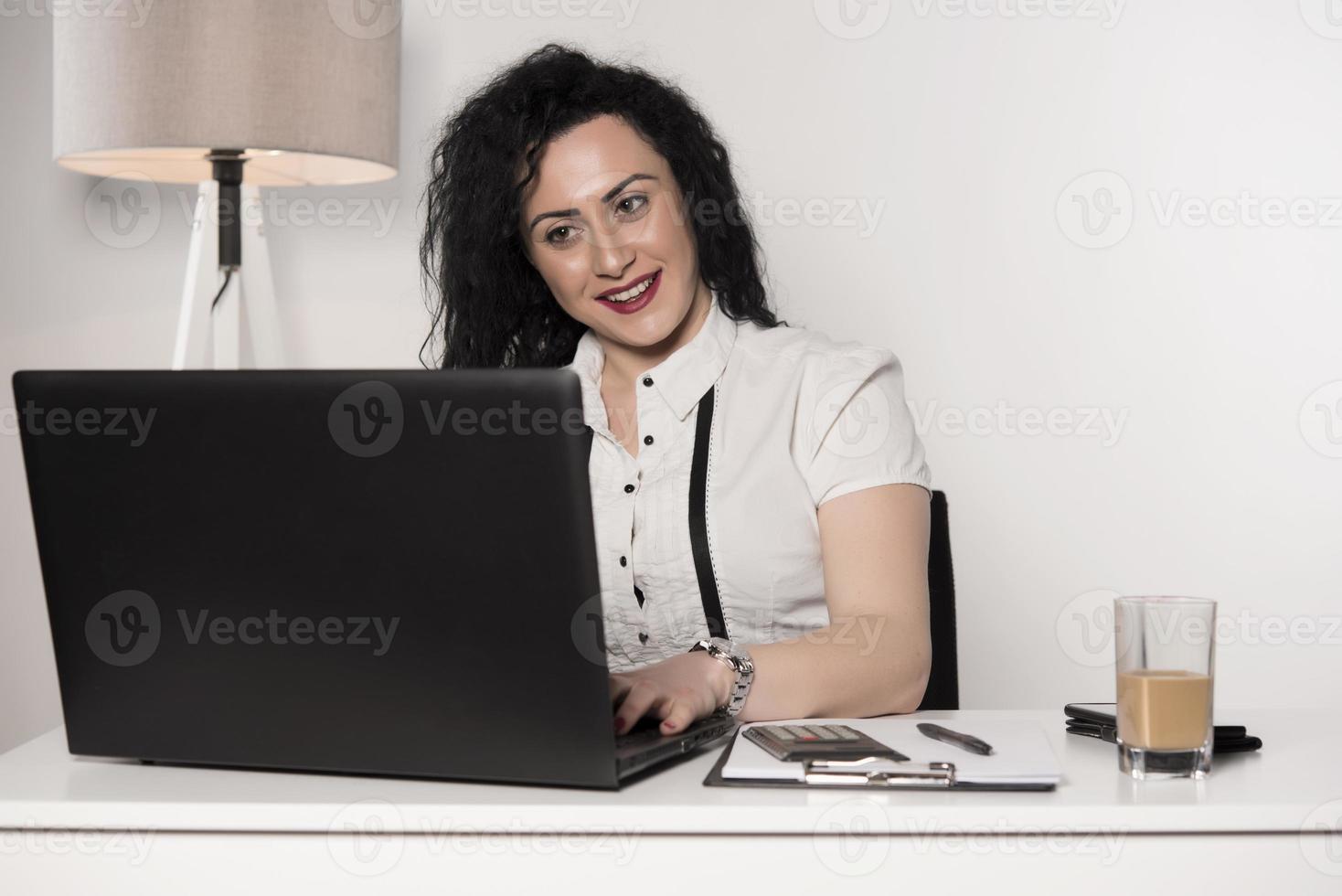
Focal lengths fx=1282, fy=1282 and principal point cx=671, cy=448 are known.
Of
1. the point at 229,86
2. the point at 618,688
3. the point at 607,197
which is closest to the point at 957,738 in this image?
the point at 618,688

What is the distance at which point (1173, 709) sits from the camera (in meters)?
0.84

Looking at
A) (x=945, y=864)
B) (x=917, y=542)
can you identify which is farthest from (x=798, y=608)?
(x=945, y=864)

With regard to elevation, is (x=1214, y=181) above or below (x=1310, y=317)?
above

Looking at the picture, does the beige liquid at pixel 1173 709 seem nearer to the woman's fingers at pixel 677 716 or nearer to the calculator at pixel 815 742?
the calculator at pixel 815 742

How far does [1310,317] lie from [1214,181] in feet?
1.00

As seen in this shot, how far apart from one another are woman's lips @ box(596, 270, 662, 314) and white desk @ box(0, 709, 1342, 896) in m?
0.86

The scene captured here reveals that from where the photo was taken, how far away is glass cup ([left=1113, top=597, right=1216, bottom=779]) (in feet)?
2.74

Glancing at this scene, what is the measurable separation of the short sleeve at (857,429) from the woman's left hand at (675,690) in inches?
14.9

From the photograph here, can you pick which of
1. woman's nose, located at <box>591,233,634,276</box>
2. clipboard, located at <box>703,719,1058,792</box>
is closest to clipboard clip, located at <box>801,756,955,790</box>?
clipboard, located at <box>703,719,1058,792</box>

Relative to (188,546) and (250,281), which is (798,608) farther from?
(250,281)

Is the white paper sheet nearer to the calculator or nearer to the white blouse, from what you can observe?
the calculator

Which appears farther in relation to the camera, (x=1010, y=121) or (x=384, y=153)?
(x=1010, y=121)

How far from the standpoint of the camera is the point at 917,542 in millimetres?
1333

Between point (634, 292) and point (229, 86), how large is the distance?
2.48 feet
